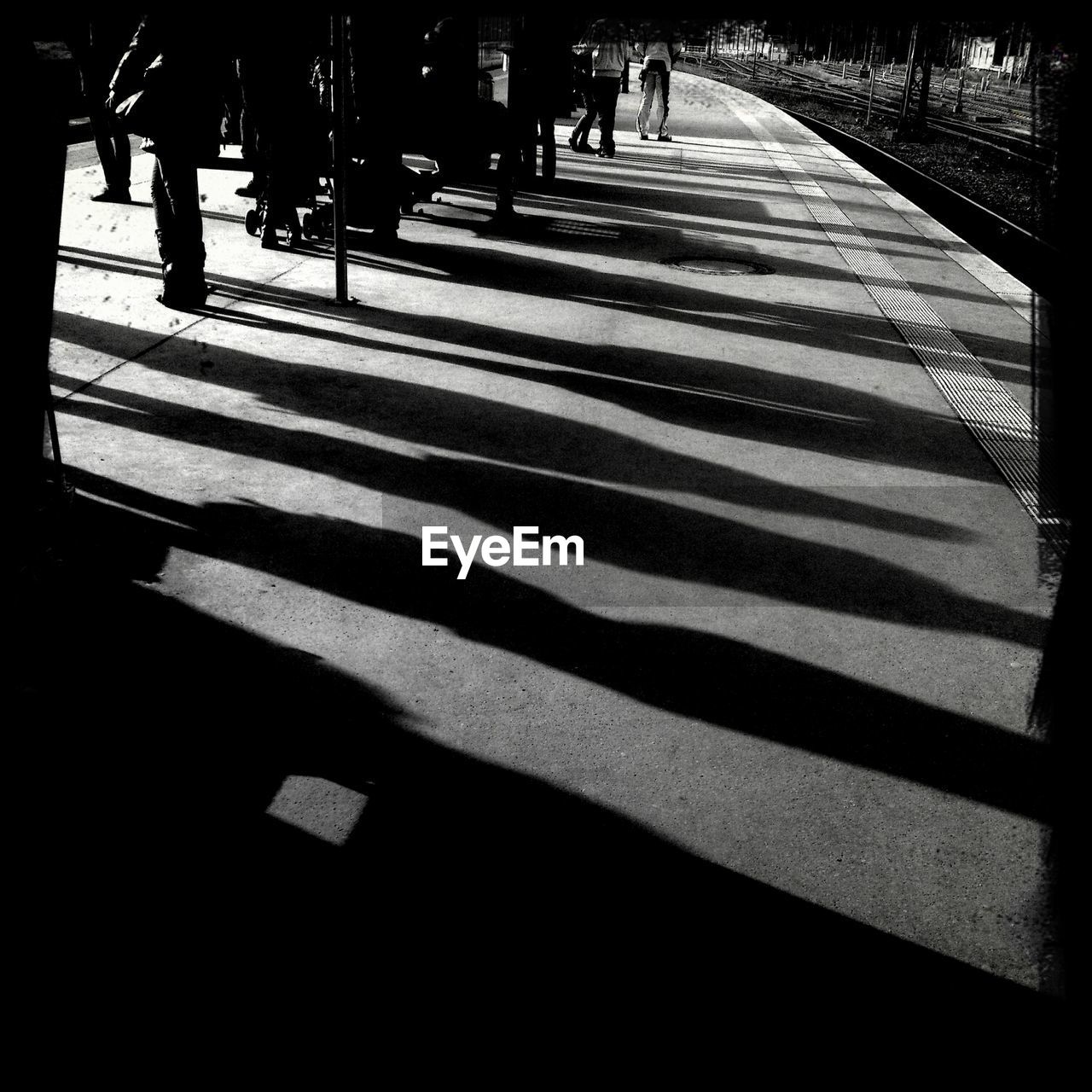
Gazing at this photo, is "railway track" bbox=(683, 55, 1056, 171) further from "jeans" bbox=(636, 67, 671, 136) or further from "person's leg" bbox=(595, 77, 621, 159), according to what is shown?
"person's leg" bbox=(595, 77, 621, 159)

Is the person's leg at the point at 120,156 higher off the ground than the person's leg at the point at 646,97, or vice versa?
the person's leg at the point at 646,97

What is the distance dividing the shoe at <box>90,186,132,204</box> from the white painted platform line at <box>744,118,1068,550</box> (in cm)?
687

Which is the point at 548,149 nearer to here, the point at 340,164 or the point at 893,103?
the point at 340,164

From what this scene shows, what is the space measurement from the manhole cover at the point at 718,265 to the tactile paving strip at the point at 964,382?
0.86 m

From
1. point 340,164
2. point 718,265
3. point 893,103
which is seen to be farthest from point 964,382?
point 893,103

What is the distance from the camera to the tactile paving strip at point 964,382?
15.3 feet

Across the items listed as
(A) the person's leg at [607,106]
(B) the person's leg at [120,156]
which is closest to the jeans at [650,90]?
(A) the person's leg at [607,106]

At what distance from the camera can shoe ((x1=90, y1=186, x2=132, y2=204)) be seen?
1063 centimetres

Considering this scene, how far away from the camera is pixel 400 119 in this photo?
9.02 m

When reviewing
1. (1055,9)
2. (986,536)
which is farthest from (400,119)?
(1055,9)

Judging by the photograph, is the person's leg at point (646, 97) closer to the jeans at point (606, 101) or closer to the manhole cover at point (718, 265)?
the jeans at point (606, 101)

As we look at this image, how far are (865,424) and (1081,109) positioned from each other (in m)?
4.72

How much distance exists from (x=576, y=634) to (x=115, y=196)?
29.7ft

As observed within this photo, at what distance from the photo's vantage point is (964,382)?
6.41 m
